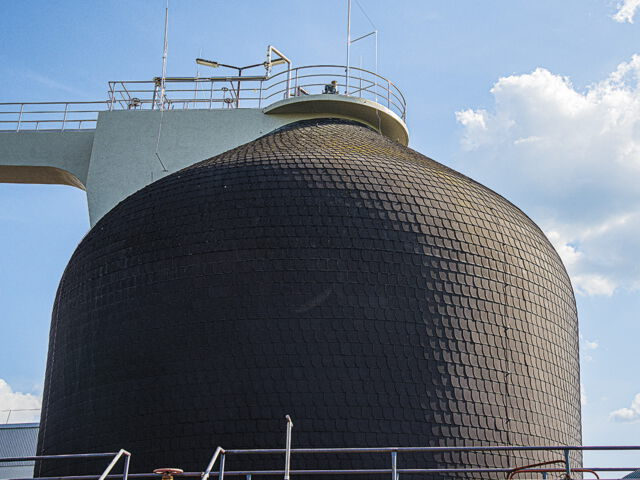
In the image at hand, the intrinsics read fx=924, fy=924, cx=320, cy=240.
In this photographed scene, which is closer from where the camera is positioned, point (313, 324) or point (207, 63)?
point (313, 324)

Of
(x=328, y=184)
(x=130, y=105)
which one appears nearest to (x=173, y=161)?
(x=130, y=105)

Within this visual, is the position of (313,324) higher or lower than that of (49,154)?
lower

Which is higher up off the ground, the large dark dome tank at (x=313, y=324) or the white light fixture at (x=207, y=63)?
the white light fixture at (x=207, y=63)

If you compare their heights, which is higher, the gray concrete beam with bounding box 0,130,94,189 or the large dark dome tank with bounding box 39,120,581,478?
the gray concrete beam with bounding box 0,130,94,189

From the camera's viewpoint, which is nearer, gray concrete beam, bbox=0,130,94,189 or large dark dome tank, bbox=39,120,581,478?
large dark dome tank, bbox=39,120,581,478

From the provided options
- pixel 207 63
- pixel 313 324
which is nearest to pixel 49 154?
pixel 207 63

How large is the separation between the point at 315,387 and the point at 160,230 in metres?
5.64

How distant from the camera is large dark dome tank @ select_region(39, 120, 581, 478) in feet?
63.4

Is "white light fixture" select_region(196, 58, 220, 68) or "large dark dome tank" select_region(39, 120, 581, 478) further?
"white light fixture" select_region(196, 58, 220, 68)

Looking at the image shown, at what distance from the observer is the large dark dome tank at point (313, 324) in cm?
1931

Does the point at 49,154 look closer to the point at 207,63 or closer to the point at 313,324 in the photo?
the point at 207,63

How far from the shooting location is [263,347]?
775 inches

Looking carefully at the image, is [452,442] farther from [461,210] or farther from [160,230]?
[160,230]

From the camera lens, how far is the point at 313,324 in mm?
19781
